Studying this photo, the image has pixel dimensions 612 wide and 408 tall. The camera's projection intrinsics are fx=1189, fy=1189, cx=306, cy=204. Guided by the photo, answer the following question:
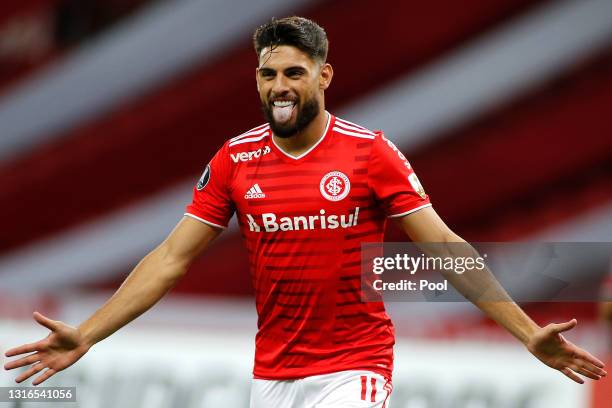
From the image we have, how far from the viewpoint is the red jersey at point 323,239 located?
410 cm

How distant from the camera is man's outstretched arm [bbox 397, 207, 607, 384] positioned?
388cm

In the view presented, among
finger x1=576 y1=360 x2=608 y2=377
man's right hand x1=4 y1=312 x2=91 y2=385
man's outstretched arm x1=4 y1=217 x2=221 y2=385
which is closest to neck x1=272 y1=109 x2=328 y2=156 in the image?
man's outstretched arm x1=4 y1=217 x2=221 y2=385

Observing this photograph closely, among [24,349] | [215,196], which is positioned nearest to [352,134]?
[215,196]

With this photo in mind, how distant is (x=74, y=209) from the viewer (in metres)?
11.5

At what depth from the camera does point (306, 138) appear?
13.7 ft

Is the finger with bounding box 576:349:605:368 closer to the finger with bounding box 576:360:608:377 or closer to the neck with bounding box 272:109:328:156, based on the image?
the finger with bounding box 576:360:608:377

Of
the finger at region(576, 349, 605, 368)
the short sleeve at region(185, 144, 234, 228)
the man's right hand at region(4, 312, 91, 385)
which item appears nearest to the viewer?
the finger at region(576, 349, 605, 368)

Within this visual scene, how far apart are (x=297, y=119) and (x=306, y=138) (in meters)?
0.12

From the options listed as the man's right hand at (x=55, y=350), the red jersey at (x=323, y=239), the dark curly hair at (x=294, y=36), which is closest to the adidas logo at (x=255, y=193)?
the red jersey at (x=323, y=239)

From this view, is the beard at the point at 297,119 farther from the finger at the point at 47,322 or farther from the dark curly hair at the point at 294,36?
the finger at the point at 47,322

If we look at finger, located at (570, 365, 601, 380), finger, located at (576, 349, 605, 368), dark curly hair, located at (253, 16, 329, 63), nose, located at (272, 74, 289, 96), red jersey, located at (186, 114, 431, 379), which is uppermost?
dark curly hair, located at (253, 16, 329, 63)

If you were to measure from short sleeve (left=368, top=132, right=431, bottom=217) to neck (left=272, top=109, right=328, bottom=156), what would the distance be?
0.21 meters

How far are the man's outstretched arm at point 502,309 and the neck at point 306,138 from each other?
0.42 m

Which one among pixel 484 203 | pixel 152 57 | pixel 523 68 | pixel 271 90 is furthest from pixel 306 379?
pixel 152 57
